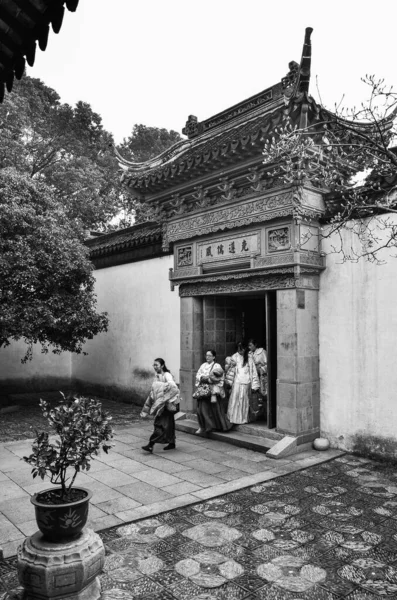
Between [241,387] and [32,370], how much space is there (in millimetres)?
8584

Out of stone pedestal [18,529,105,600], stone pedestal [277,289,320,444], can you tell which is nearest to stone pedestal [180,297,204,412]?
stone pedestal [277,289,320,444]

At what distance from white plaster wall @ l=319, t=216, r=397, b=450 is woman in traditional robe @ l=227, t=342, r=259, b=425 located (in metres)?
1.42

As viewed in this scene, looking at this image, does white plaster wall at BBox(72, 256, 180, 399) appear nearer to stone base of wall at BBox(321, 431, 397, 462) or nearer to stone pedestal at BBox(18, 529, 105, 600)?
stone base of wall at BBox(321, 431, 397, 462)

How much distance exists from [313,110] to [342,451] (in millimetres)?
5327

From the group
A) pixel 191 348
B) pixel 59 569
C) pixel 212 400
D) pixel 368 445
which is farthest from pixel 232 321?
pixel 59 569

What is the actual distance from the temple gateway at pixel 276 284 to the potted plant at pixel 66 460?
4173mm

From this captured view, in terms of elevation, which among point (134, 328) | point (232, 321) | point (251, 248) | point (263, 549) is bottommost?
point (263, 549)

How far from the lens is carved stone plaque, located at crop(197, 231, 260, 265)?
7.96 meters

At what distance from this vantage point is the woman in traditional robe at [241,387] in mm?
8336

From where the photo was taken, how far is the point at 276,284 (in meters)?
7.58

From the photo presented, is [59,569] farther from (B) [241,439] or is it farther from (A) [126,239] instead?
(A) [126,239]

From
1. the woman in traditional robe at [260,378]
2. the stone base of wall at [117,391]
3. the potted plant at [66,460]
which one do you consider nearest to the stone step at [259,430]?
the woman in traditional robe at [260,378]

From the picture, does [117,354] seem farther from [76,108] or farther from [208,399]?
[76,108]

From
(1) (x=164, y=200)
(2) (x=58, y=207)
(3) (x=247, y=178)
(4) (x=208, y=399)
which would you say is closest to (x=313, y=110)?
(3) (x=247, y=178)
